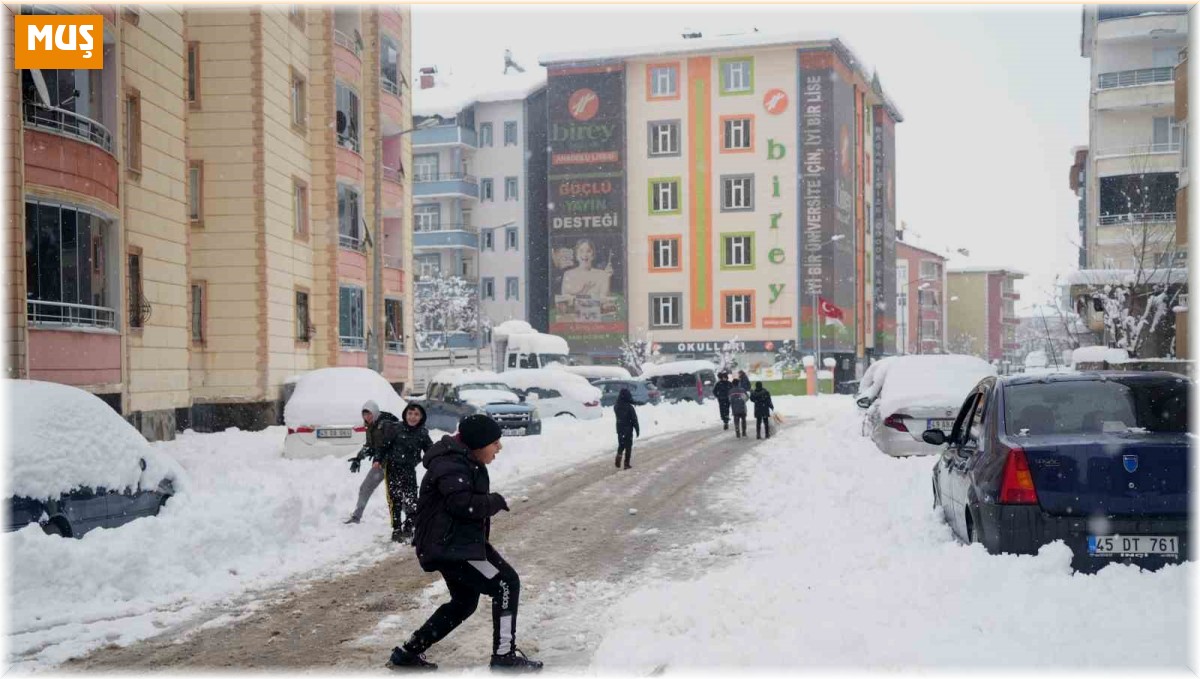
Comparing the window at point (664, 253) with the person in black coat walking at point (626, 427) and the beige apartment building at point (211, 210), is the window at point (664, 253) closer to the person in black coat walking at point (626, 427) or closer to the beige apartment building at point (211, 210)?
the beige apartment building at point (211, 210)

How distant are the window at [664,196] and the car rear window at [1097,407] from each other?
59.5 m

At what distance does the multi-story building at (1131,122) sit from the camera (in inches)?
1708

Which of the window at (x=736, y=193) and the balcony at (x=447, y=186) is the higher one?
the balcony at (x=447, y=186)

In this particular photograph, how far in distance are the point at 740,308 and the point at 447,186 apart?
22.1 metres

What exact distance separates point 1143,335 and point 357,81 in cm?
2449

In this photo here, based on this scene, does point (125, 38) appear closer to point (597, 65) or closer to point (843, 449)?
point (843, 449)

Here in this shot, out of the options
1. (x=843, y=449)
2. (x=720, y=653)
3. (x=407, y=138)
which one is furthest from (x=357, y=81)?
(x=720, y=653)

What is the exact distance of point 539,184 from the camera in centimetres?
7550

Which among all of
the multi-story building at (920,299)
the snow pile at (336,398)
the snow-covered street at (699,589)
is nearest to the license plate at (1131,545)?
the snow-covered street at (699,589)

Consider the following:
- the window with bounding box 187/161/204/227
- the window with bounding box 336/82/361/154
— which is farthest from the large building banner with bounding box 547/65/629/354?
the window with bounding box 187/161/204/227

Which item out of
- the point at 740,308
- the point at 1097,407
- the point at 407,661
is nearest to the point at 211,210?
the point at 407,661

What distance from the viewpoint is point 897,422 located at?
17.6 meters

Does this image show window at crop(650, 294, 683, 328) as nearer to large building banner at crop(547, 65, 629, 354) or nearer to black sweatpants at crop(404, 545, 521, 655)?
large building banner at crop(547, 65, 629, 354)

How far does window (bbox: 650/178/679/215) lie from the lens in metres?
67.5
